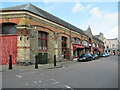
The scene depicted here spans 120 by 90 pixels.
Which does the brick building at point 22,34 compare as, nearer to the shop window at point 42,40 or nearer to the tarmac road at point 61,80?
the shop window at point 42,40

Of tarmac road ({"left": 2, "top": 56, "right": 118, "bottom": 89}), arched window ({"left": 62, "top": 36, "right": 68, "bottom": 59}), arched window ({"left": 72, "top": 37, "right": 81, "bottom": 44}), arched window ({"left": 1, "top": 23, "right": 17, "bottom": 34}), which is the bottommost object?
tarmac road ({"left": 2, "top": 56, "right": 118, "bottom": 89})

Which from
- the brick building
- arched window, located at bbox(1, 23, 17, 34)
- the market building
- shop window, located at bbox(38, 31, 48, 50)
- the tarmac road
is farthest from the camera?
the market building

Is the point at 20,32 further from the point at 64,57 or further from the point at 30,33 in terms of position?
the point at 64,57

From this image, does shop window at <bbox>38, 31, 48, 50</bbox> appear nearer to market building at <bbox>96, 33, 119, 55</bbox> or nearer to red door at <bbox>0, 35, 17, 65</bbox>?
red door at <bbox>0, 35, 17, 65</bbox>

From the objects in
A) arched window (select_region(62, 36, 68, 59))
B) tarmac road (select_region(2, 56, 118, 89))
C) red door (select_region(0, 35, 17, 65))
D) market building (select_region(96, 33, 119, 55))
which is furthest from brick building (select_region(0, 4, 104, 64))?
market building (select_region(96, 33, 119, 55))

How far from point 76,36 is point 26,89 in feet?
70.3

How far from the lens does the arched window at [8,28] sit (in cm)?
1340

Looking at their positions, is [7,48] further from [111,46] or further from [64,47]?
[111,46]

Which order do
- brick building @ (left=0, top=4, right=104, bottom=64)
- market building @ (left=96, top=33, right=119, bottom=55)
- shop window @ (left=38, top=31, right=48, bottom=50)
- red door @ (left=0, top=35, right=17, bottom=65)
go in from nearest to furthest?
brick building @ (left=0, top=4, right=104, bottom=64) → red door @ (left=0, top=35, right=17, bottom=65) → shop window @ (left=38, top=31, right=48, bottom=50) → market building @ (left=96, top=33, right=119, bottom=55)

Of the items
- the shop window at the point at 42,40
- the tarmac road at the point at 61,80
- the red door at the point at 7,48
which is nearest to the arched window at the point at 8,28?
the red door at the point at 7,48

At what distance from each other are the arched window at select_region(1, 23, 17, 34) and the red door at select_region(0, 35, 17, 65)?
0.62m

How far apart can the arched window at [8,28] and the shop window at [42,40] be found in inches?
130

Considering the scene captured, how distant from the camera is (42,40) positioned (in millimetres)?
15672

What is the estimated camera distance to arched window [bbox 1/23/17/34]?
13.4 meters
